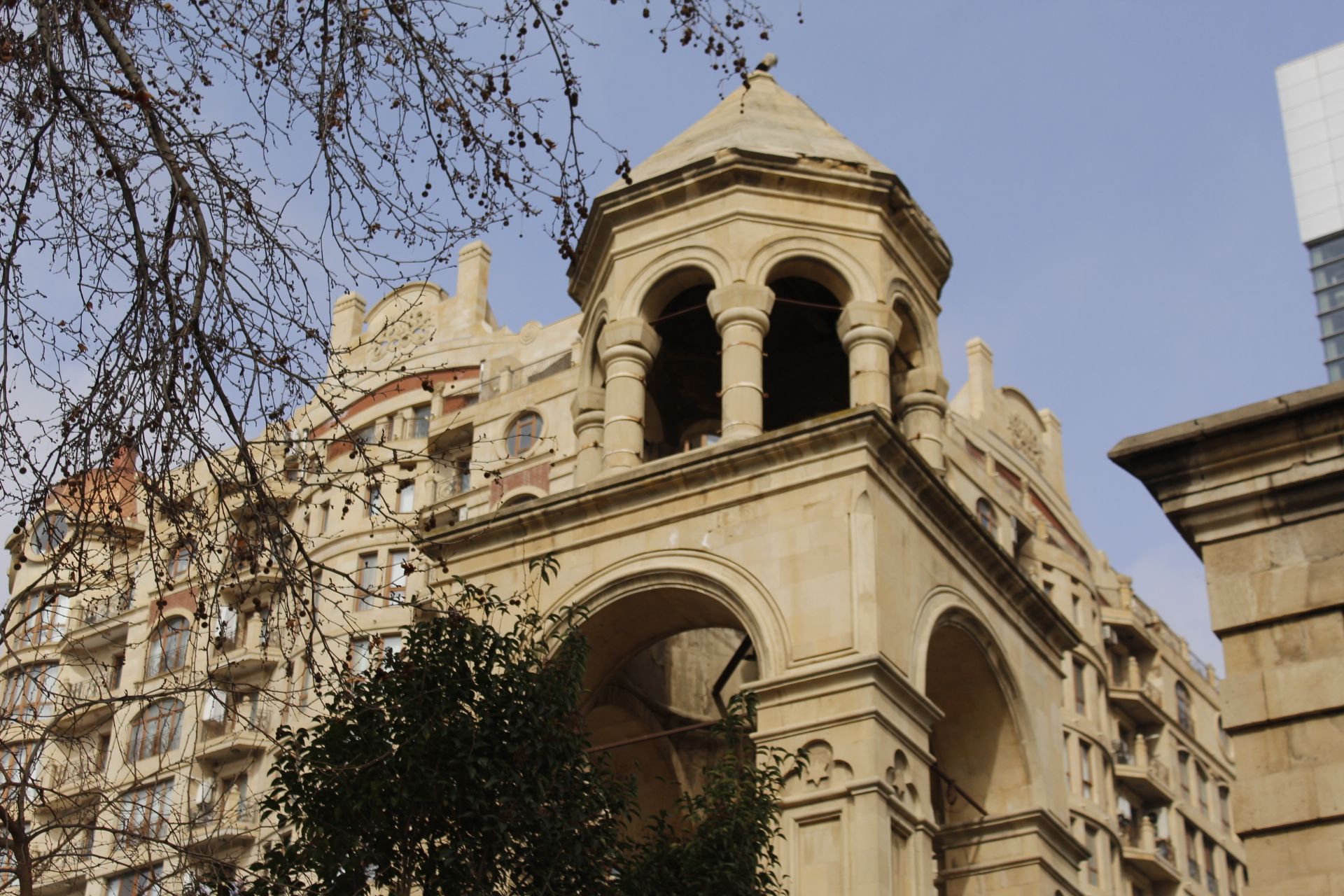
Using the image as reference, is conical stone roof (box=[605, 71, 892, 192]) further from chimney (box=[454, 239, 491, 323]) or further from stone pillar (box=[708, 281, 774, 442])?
chimney (box=[454, 239, 491, 323])

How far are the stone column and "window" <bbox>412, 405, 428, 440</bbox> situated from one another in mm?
27596

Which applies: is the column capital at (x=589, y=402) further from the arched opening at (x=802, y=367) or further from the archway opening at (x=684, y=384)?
the arched opening at (x=802, y=367)

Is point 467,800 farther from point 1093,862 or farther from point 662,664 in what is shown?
point 1093,862

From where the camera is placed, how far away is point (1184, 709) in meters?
63.1

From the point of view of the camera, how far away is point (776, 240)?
23.2 meters

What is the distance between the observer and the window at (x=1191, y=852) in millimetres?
58344

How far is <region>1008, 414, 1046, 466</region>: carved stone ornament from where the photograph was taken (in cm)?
6069

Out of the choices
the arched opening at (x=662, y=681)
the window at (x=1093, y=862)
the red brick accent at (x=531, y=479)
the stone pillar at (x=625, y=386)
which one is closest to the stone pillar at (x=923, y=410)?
the stone pillar at (x=625, y=386)

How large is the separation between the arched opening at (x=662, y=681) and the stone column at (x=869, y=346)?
3037mm

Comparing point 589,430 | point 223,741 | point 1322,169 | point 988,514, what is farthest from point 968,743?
point 1322,169

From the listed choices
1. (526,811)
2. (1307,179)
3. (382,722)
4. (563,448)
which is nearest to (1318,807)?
(526,811)

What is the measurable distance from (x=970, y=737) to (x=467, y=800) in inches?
338

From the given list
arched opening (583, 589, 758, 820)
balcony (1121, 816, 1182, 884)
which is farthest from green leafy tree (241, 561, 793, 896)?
balcony (1121, 816, 1182, 884)

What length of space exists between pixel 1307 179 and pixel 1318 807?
4303 inches
